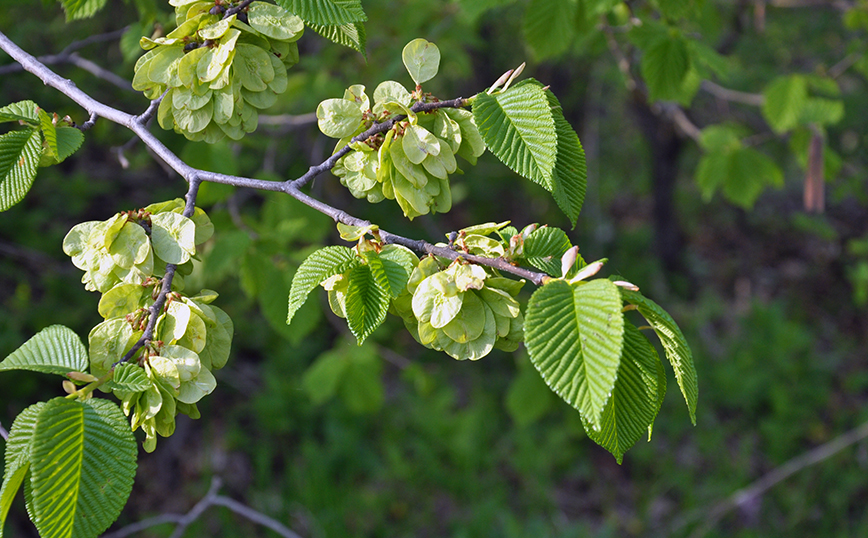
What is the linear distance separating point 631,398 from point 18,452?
712 mm

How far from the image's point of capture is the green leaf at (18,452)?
658 millimetres

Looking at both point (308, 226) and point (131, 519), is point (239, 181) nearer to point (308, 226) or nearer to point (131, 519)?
point (308, 226)

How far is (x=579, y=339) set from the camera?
646 millimetres

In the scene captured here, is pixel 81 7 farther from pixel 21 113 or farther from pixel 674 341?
pixel 674 341

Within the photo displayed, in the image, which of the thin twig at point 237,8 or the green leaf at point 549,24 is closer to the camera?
the thin twig at point 237,8

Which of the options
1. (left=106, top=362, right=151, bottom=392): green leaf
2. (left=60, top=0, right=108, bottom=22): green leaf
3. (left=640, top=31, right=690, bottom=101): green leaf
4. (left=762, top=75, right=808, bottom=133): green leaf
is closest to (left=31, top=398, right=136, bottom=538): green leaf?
(left=106, top=362, right=151, bottom=392): green leaf

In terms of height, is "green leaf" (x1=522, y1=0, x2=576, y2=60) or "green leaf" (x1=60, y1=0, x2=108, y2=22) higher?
"green leaf" (x1=60, y1=0, x2=108, y2=22)

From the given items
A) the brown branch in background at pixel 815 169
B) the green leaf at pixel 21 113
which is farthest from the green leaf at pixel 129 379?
the brown branch in background at pixel 815 169

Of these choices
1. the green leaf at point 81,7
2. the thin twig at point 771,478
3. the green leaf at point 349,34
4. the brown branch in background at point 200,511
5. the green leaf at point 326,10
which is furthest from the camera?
the thin twig at point 771,478

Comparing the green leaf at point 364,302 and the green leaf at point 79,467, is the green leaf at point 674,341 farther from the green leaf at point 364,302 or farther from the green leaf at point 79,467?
the green leaf at point 79,467

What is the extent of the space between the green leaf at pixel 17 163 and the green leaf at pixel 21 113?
0.02 meters

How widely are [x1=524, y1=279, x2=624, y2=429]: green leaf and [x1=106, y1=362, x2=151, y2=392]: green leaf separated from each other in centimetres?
44

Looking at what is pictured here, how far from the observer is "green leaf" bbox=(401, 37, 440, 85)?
87cm

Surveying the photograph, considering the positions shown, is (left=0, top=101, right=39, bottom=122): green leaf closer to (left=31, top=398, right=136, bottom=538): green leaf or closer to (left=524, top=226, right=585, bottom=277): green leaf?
(left=31, top=398, right=136, bottom=538): green leaf
